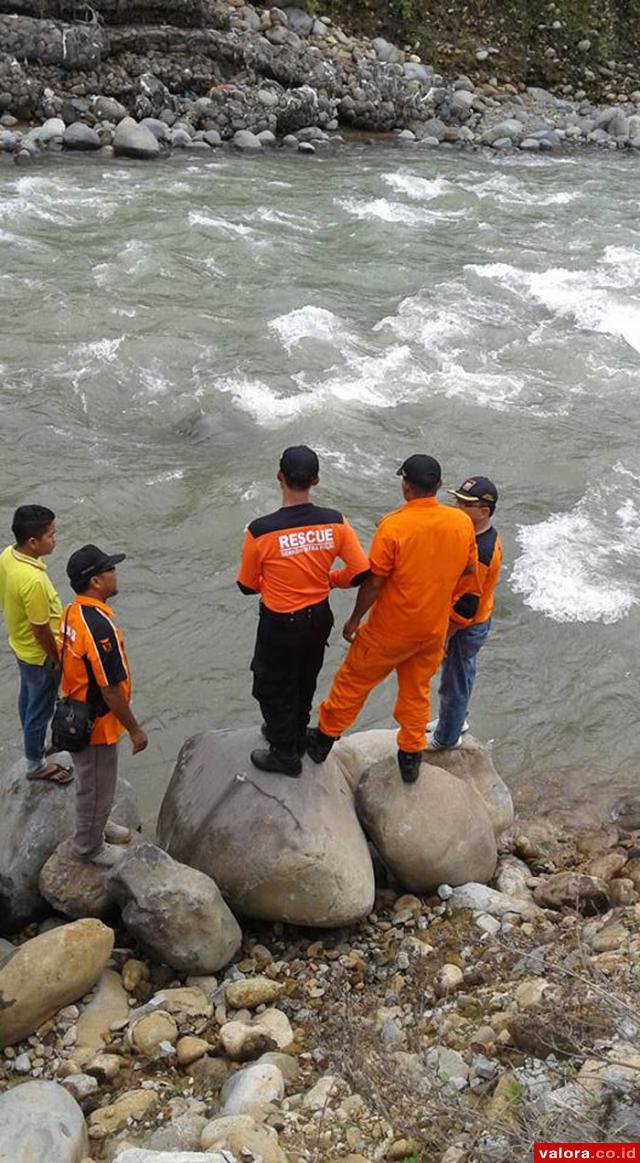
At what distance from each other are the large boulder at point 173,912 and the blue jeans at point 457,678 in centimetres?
183

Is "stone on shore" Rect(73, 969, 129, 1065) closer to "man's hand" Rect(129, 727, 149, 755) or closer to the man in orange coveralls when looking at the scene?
"man's hand" Rect(129, 727, 149, 755)

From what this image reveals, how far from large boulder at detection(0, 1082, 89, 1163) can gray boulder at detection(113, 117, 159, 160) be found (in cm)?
2050

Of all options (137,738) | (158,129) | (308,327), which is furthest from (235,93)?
(137,738)

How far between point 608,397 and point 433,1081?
10026mm

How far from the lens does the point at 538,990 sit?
4.74m

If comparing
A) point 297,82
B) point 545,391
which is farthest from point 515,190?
point 545,391

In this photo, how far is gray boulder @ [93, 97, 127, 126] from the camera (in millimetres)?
22812

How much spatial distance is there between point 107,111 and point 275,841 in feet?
70.5

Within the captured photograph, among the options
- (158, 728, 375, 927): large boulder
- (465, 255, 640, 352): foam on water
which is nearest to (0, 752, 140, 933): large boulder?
(158, 728, 375, 927): large boulder

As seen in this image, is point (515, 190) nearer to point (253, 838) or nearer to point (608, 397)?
point (608, 397)

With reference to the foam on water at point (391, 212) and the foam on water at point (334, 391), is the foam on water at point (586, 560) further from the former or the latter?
the foam on water at point (391, 212)

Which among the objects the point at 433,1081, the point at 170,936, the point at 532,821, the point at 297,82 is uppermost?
the point at 297,82

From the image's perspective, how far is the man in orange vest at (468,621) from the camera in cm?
554

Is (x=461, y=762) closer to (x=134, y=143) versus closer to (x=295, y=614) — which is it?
(x=295, y=614)
